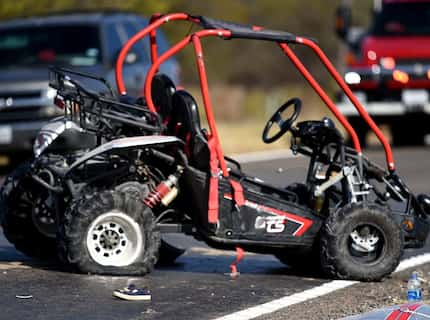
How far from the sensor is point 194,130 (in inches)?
353

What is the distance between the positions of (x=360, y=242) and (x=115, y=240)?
66.9 inches

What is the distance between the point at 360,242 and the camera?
357 inches

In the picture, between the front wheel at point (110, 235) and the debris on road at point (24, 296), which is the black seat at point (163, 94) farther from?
the debris on road at point (24, 296)

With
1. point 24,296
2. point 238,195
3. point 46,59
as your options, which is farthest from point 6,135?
point 24,296

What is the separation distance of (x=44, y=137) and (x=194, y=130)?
1139mm

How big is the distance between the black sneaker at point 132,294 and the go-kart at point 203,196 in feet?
1.77

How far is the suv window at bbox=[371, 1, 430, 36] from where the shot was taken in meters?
22.1

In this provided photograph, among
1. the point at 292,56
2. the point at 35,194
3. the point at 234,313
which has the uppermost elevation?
the point at 292,56

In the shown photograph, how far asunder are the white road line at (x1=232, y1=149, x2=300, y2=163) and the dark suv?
82.6 inches

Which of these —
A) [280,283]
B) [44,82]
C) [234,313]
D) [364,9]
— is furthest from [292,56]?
[364,9]

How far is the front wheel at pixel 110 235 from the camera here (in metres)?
8.72

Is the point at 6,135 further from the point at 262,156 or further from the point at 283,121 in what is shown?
the point at 283,121

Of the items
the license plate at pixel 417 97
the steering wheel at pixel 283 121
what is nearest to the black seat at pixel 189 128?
the steering wheel at pixel 283 121

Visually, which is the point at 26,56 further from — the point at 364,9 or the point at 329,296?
the point at 364,9
